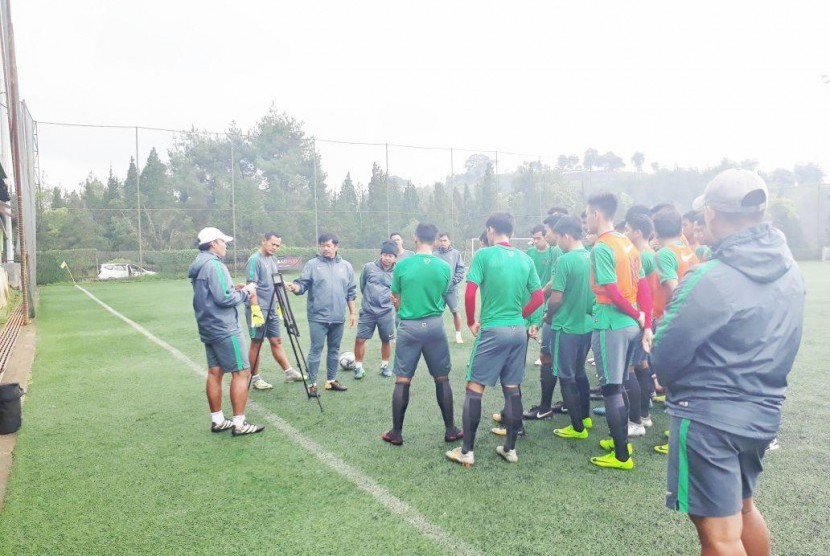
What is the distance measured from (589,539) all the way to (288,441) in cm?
277

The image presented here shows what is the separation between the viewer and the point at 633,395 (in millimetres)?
4754

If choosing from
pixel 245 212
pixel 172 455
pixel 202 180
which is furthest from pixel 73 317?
pixel 202 180

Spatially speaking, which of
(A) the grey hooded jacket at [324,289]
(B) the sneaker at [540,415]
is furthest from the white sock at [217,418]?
(B) the sneaker at [540,415]

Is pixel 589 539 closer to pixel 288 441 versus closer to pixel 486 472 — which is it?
pixel 486 472

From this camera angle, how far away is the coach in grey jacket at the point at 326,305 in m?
6.49

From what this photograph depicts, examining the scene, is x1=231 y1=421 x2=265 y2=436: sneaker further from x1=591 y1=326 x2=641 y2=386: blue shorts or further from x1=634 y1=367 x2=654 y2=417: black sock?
x1=634 y1=367 x2=654 y2=417: black sock

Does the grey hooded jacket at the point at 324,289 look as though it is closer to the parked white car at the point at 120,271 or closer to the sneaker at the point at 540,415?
the sneaker at the point at 540,415

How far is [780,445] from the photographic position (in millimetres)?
4504

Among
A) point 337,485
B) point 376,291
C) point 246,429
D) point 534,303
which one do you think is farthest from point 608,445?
point 376,291

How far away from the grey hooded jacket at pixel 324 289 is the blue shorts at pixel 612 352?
3388 millimetres

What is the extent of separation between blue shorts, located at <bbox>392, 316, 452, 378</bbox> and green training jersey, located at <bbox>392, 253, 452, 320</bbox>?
Result: 0.07 meters

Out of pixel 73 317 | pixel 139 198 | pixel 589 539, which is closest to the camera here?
pixel 589 539

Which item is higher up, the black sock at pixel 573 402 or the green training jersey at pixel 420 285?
the green training jersey at pixel 420 285

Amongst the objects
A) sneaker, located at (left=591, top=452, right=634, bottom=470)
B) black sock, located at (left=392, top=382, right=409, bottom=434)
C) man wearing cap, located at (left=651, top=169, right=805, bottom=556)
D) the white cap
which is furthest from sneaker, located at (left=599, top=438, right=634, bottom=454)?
the white cap
